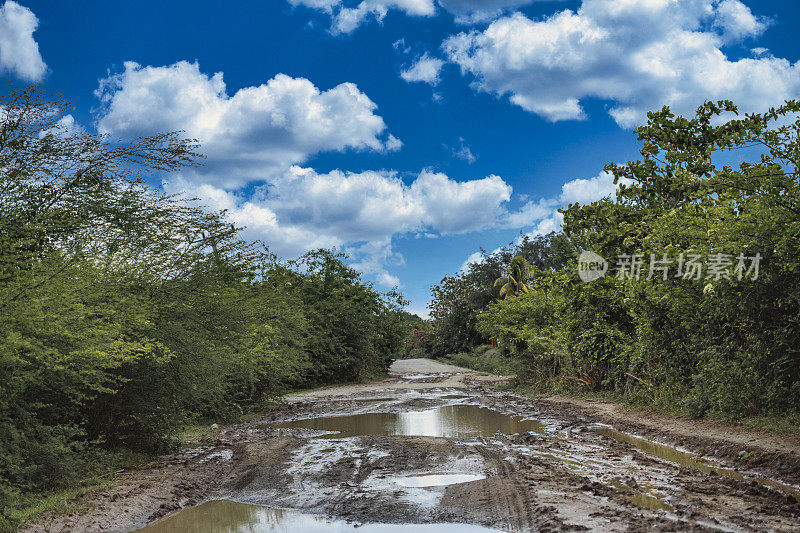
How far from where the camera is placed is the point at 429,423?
14.8 metres

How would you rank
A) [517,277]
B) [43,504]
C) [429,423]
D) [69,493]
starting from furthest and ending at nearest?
[517,277] → [429,423] → [69,493] → [43,504]

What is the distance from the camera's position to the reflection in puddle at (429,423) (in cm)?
1320

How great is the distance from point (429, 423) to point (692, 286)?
6.46 meters

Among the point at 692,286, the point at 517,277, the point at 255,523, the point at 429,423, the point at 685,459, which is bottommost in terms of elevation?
the point at 255,523

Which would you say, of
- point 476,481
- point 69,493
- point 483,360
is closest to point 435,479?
point 476,481

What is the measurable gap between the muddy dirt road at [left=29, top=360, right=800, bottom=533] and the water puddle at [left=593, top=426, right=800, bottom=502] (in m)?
0.03

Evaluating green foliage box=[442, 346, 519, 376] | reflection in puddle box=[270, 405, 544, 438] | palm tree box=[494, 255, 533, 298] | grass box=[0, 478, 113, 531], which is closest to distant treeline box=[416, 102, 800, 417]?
reflection in puddle box=[270, 405, 544, 438]

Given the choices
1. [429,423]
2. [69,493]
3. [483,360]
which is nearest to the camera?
[69,493]

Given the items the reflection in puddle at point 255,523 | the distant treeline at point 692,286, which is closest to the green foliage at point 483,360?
the distant treeline at point 692,286

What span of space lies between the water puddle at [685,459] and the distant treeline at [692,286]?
1.50 metres

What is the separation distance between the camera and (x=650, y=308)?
45.2ft

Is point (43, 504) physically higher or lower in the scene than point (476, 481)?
lower

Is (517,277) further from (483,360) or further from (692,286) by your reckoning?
(692,286)

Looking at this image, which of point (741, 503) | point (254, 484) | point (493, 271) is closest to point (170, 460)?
point (254, 484)
